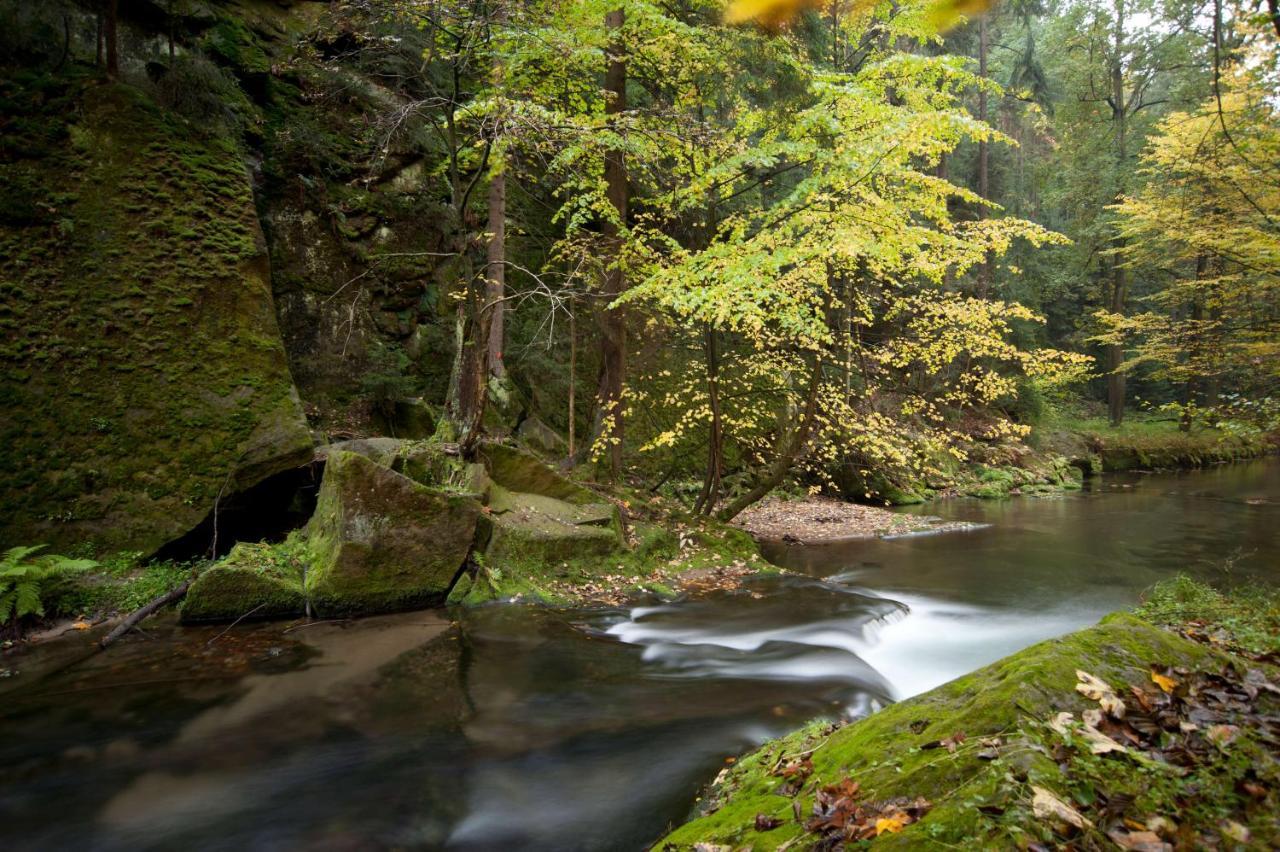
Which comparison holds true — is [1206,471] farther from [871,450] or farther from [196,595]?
[196,595]

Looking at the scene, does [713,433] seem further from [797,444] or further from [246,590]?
[246,590]

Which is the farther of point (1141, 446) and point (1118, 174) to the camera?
point (1118, 174)

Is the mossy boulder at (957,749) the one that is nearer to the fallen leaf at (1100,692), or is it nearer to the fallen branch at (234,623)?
the fallen leaf at (1100,692)

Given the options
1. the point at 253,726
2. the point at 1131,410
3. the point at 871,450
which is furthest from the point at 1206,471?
the point at 253,726

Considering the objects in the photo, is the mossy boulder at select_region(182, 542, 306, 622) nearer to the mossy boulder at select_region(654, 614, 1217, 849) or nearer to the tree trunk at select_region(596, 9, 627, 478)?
the tree trunk at select_region(596, 9, 627, 478)

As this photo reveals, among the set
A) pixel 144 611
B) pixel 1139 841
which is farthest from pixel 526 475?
pixel 1139 841

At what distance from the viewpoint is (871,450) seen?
9.90m

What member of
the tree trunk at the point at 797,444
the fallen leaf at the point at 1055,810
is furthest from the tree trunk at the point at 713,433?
the fallen leaf at the point at 1055,810

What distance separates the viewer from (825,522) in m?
14.1

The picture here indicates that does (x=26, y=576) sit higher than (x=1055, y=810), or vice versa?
(x=1055, y=810)

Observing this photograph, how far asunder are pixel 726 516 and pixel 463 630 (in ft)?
18.2

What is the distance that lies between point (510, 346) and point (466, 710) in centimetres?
913

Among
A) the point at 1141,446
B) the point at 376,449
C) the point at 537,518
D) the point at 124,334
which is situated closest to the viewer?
the point at 124,334

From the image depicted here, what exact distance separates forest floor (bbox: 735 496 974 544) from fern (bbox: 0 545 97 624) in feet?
32.2
